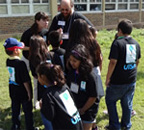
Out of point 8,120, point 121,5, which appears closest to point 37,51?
point 8,120

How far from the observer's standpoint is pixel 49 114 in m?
2.05

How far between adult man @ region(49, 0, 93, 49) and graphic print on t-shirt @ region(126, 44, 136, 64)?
36.9 inches

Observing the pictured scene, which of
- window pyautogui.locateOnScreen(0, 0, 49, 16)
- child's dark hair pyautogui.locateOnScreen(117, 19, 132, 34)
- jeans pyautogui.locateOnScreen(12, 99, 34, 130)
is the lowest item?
jeans pyautogui.locateOnScreen(12, 99, 34, 130)

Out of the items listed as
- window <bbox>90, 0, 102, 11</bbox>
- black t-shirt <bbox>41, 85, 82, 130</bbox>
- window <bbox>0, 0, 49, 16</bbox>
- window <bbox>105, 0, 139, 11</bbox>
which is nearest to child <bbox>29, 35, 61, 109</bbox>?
black t-shirt <bbox>41, 85, 82, 130</bbox>

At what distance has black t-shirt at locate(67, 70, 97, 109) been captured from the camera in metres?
2.40

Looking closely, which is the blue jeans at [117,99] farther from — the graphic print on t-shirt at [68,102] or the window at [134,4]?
the window at [134,4]

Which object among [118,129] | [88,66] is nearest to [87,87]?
[88,66]

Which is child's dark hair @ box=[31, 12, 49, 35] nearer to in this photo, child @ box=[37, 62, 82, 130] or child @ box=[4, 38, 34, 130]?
child @ box=[4, 38, 34, 130]

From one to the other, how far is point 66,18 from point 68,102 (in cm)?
190

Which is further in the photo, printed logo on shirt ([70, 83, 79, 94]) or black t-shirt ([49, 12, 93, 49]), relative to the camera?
black t-shirt ([49, 12, 93, 49])

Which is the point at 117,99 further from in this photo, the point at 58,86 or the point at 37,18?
the point at 37,18

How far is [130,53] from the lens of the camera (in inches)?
120

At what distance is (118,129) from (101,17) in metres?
16.0

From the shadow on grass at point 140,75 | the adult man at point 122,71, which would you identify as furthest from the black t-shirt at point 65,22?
the shadow on grass at point 140,75
